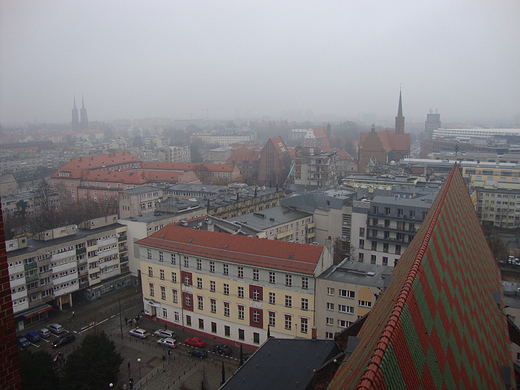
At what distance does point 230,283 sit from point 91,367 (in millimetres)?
5457

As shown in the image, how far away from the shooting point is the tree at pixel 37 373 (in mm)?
10992

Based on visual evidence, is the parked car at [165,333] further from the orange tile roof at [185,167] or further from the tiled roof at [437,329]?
the orange tile roof at [185,167]

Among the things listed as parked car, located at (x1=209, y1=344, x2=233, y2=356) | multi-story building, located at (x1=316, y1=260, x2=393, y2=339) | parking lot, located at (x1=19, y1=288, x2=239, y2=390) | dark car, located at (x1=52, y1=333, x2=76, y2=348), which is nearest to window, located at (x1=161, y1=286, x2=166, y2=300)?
parking lot, located at (x1=19, y1=288, x2=239, y2=390)

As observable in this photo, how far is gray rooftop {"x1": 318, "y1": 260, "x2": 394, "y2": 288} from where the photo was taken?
46.4 feet

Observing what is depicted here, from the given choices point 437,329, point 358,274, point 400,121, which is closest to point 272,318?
point 358,274

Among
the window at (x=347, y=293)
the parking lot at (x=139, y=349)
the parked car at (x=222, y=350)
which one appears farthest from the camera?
the parked car at (x=222, y=350)

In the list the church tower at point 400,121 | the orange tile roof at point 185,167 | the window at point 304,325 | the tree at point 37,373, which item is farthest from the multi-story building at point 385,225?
the church tower at point 400,121

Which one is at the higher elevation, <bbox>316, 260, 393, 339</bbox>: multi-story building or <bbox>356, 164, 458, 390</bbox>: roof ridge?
<bbox>356, 164, 458, 390</bbox>: roof ridge

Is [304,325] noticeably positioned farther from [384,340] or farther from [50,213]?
Result: [50,213]

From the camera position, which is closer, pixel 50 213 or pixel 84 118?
pixel 50 213

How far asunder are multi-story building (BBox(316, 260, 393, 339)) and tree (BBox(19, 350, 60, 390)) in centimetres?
820

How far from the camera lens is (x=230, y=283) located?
52.1 ft

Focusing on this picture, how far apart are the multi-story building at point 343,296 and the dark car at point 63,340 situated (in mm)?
9484

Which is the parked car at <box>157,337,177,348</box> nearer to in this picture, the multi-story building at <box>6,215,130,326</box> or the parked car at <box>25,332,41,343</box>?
the parked car at <box>25,332,41,343</box>
